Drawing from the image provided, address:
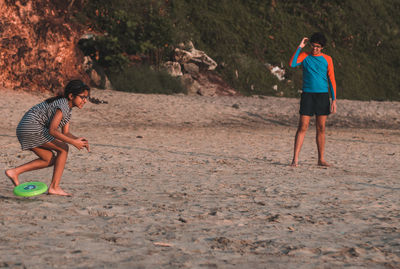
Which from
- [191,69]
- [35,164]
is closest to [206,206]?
[35,164]

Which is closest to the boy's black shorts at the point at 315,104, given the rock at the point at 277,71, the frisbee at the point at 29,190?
the frisbee at the point at 29,190

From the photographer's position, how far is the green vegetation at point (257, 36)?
21281 mm

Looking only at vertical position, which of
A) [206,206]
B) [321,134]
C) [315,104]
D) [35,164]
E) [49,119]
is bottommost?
[206,206]

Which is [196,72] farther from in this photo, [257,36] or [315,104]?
[315,104]

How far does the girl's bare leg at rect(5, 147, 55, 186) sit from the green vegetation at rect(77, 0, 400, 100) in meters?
13.8

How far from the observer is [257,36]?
28.6 metres

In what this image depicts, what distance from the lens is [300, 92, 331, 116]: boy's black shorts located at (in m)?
8.40

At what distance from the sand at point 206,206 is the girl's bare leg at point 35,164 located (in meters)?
0.23

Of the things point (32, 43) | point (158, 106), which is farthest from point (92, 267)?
point (32, 43)

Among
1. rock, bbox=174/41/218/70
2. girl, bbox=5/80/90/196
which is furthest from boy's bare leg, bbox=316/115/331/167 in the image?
rock, bbox=174/41/218/70

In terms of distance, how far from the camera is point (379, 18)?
34.2 metres

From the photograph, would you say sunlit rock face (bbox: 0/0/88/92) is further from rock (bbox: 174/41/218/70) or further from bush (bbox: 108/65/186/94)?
rock (bbox: 174/41/218/70)

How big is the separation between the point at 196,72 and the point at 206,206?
17.0 m

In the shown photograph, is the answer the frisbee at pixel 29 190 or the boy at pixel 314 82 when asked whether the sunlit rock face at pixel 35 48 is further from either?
the frisbee at pixel 29 190
